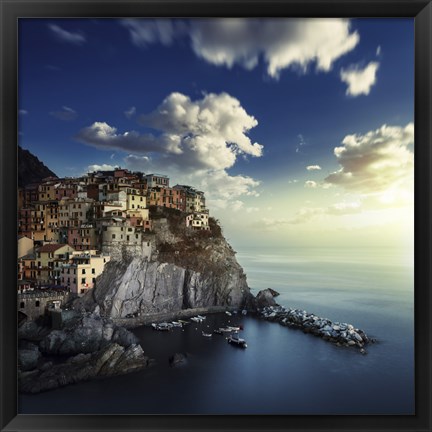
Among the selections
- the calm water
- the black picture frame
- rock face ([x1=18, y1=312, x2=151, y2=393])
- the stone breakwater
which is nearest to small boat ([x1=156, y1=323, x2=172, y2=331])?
the calm water

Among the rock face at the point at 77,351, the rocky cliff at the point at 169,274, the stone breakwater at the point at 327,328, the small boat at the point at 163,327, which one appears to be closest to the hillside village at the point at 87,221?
the rocky cliff at the point at 169,274

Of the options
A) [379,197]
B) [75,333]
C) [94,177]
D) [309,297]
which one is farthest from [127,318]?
[379,197]

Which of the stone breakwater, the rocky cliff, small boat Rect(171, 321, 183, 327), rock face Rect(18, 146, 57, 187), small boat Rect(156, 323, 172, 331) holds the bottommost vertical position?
small boat Rect(171, 321, 183, 327)

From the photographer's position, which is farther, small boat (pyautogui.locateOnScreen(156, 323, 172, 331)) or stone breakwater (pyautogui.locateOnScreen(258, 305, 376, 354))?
small boat (pyautogui.locateOnScreen(156, 323, 172, 331))

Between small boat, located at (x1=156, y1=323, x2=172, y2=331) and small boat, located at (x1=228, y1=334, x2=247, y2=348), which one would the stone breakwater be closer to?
small boat, located at (x1=228, y1=334, x2=247, y2=348)

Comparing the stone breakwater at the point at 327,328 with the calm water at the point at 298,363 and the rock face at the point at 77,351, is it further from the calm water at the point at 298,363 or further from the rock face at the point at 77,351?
the rock face at the point at 77,351

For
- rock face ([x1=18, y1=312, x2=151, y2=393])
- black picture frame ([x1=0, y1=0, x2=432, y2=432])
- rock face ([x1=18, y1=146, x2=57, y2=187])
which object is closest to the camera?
black picture frame ([x1=0, y1=0, x2=432, y2=432])
